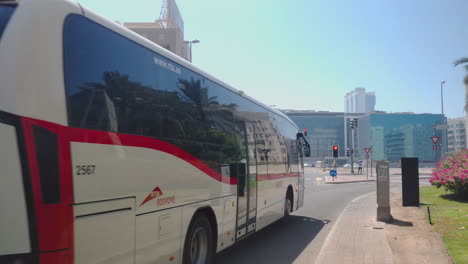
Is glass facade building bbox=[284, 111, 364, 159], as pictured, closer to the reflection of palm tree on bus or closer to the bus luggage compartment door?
the reflection of palm tree on bus

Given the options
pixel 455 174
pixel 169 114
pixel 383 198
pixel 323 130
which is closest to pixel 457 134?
pixel 323 130

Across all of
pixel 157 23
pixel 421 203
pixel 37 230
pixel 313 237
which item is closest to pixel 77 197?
pixel 37 230

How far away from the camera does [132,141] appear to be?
14.5 feet

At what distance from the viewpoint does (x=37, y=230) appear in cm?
326

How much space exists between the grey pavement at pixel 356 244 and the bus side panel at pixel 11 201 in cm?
551

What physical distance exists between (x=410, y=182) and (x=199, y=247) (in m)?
11.9

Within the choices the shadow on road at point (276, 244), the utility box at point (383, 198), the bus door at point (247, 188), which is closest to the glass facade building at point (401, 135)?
the utility box at point (383, 198)

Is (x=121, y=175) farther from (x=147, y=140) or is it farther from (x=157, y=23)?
(x=157, y=23)

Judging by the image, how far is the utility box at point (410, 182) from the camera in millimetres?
15656

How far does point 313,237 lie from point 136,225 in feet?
23.2

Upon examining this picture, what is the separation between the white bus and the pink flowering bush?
12888 millimetres

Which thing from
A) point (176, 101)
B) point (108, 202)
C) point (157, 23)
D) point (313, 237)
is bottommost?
point (313, 237)

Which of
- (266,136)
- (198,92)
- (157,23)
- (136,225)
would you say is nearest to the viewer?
(136,225)

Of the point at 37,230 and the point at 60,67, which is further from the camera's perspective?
the point at 60,67
